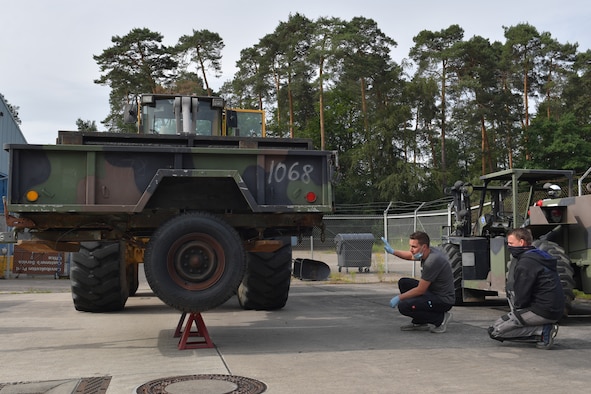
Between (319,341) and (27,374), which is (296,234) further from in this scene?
(27,374)

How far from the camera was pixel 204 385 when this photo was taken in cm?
496

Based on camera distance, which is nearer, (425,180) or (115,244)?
(115,244)

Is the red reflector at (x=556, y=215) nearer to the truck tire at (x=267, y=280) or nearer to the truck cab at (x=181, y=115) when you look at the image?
the truck tire at (x=267, y=280)

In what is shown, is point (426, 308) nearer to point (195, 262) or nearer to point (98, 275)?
point (195, 262)

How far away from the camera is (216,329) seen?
8016 millimetres

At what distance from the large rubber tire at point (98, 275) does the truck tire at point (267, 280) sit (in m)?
1.85

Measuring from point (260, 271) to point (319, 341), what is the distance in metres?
2.31

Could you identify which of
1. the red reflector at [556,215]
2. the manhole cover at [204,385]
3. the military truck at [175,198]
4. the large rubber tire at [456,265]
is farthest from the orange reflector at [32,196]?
the large rubber tire at [456,265]

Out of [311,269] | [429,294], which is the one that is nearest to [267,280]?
[429,294]

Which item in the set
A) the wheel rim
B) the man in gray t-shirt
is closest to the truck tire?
the man in gray t-shirt

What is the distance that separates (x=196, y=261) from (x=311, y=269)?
972 cm

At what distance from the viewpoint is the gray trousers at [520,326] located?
641 cm

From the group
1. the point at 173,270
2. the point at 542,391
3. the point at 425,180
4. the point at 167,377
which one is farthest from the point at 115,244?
the point at 425,180

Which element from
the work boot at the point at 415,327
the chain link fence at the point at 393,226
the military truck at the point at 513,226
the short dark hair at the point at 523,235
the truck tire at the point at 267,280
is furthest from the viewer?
the chain link fence at the point at 393,226
